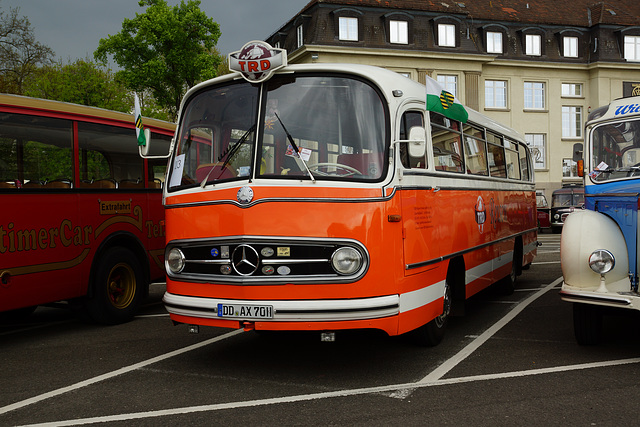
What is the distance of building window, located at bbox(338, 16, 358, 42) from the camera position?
1599 inches

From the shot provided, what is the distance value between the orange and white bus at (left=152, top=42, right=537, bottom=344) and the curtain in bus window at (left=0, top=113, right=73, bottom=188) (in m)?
2.17

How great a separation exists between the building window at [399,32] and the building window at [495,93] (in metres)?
6.62

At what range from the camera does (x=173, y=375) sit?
6.23m

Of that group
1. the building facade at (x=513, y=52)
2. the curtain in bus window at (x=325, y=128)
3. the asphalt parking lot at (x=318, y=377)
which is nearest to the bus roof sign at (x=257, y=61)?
the curtain in bus window at (x=325, y=128)

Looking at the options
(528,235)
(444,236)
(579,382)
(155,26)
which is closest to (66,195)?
(444,236)

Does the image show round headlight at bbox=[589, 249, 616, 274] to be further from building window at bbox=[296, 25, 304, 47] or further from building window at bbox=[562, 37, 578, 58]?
building window at bbox=[562, 37, 578, 58]

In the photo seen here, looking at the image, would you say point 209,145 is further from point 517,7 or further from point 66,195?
point 517,7

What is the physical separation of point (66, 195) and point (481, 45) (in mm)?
39888

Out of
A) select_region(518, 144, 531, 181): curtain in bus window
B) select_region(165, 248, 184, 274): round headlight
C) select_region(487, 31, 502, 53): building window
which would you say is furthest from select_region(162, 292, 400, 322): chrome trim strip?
select_region(487, 31, 502, 53): building window

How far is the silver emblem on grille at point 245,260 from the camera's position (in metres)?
5.68

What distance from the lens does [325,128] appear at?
19.4ft

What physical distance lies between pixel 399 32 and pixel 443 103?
118 ft

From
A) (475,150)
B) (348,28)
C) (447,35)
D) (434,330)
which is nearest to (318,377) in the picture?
(434,330)

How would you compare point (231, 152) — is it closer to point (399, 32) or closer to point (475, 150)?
point (475, 150)
